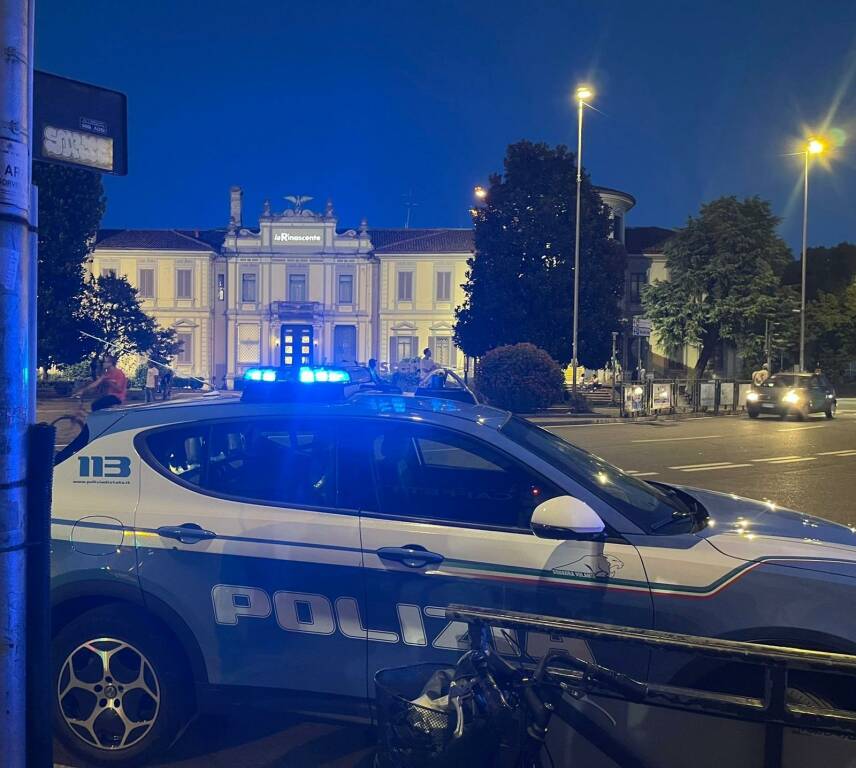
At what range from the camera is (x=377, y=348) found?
56094 millimetres

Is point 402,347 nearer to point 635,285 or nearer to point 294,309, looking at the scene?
point 294,309

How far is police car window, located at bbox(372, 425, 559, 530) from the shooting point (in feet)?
11.3

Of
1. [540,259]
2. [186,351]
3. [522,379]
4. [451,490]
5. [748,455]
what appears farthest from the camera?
[186,351]

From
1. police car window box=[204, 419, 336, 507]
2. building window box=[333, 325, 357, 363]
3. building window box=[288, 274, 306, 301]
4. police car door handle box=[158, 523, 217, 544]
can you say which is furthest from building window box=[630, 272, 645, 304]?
police car door handle box=[158, 523, 217, 544]

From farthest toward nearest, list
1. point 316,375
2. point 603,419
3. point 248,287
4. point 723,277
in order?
1. point 248,287
2. point 723,277
3. point 603,419
4. point 316,375

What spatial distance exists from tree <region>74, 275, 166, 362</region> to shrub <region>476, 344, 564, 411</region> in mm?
14532

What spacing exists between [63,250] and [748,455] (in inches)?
948

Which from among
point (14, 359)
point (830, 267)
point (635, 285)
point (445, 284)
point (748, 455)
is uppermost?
point (830, 267)

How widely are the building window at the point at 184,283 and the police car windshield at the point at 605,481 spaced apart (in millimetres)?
54357

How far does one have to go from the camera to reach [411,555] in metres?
3.28

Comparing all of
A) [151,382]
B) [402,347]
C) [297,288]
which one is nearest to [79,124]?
[151,382]

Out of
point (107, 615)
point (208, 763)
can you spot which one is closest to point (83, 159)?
point (107, 615)

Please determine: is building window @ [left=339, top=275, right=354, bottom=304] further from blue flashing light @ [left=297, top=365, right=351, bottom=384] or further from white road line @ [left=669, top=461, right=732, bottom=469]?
blue flashing light @ [left=297, top=365, right=351, bottom=384]

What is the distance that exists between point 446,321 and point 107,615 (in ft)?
172
